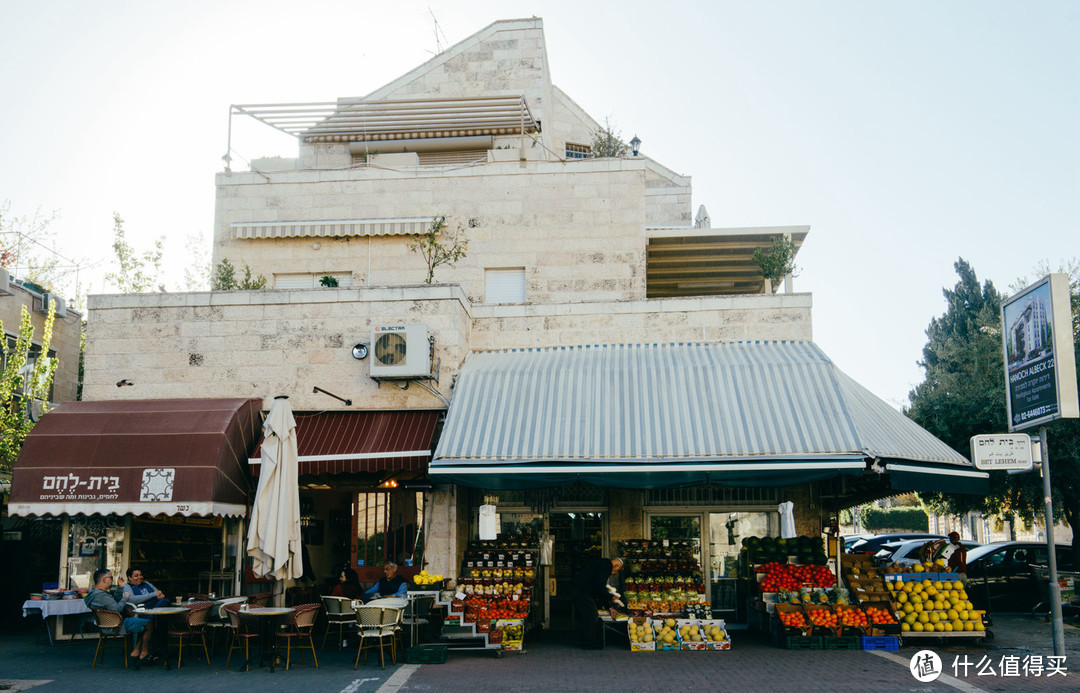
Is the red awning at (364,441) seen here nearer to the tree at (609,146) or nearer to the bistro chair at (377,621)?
the bistro chair at (377,621)

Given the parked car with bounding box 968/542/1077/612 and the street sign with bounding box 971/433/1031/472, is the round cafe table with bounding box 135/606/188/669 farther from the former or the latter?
the parked car with bounding box 968/542/1077/612

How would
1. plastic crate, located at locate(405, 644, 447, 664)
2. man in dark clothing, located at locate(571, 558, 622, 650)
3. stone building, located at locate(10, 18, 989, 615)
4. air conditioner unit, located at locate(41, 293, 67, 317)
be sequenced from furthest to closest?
air conditioner unit, located at locate(41, 293, 67, 317)
stone building, located at locate(10, 18, 989, 615)
man in dark clothing, located at locate(571, 558, 622, 650)
plastic crate, located at locate(405, 644, 447, 664)

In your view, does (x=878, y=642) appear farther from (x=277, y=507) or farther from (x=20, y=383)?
(x=20, y=383)

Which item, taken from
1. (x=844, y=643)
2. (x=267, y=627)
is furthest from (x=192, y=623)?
(x=844, y=643)

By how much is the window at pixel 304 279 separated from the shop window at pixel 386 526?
5600 millimetres

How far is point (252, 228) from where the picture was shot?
18.4 meters

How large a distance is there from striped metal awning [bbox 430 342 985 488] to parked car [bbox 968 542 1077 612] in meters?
6.28

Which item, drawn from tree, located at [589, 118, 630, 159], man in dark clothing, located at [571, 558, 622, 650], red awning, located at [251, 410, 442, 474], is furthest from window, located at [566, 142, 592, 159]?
man in dark clothing, located at [571, 558, 622, 650]

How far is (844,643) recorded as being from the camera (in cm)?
1286

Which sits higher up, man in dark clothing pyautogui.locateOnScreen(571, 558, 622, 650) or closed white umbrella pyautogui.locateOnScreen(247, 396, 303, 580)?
closed white umbrella pyautogui.locateOnScreen(247, 396, 303, 580)

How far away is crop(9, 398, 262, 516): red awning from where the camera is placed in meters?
13.2

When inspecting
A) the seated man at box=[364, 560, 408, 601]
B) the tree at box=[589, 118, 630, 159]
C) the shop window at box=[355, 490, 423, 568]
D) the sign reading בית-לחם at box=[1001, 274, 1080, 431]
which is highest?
the tree at box=[589, 118, 630, 159]

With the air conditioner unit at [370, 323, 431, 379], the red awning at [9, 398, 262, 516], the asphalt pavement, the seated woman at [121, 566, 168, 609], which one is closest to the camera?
the asphalt pavement

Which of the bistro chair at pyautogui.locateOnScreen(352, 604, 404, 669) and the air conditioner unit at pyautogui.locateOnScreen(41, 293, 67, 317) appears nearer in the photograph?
the bistro chair at pyautogui.locateOnScreen(352, 604, 404, 669)
